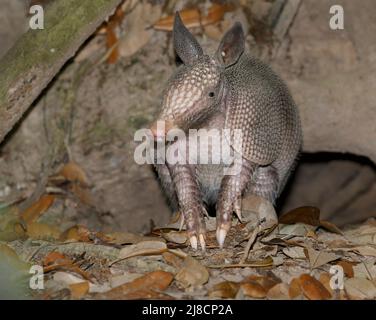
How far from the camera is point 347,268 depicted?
4223 mm

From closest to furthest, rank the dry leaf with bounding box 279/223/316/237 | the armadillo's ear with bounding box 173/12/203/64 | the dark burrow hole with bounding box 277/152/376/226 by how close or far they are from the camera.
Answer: the armadillo's ear with bounding box 173/12/203/64, the dry leaf with bounding box 279/223/316/237, the dark burrow hole with bounding box 277/152/376/226

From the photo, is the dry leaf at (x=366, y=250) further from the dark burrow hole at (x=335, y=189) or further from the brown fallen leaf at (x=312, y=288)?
the dark burrow hole at (x=335, y=189)

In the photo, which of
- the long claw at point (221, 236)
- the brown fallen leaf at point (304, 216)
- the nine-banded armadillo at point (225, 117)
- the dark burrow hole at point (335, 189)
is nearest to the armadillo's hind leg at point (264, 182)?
the nine-banded armadillo at point (225, 117)

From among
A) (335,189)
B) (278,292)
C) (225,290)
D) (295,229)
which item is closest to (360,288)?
(278,292)

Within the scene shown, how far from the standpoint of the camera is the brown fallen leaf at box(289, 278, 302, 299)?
3.86 metres

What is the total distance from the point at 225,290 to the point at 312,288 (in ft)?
1.78

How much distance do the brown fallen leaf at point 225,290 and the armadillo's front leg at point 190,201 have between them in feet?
2.33

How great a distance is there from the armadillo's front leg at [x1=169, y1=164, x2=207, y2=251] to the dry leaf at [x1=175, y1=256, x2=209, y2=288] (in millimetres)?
554

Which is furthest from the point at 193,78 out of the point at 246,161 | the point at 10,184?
the point at 10,184

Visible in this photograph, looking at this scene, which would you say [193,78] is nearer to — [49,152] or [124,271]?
[124,271]

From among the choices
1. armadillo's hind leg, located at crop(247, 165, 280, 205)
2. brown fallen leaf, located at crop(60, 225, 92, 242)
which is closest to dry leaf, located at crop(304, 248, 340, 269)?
armadillo's hind leg, located at crop(247, 165, 280, 205)

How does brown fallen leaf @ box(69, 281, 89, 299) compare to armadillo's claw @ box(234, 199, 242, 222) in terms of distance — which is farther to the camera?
armadillo's claw @ box(234, 199, 242, 222)

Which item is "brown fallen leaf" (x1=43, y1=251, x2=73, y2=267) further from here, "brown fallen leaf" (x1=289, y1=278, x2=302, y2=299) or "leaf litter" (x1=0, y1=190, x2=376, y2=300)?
"brown fallen leaf" (x1=289, y1=278, x2=302, y2=299)

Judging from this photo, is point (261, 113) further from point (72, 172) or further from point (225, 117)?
point (72, 172)
